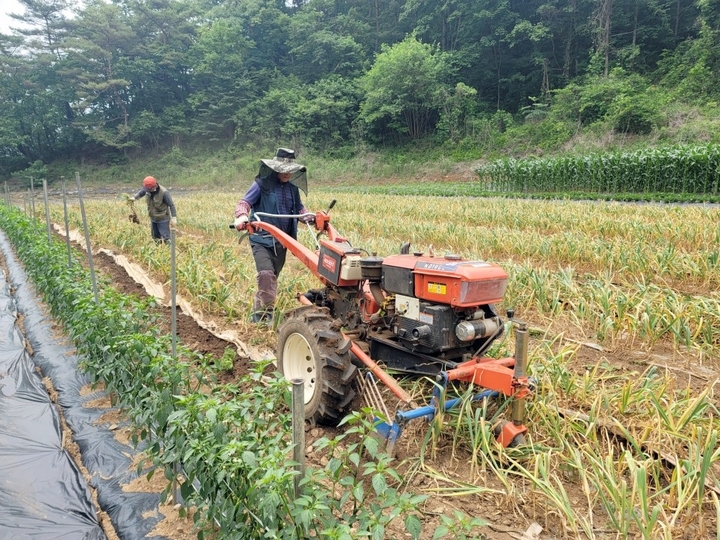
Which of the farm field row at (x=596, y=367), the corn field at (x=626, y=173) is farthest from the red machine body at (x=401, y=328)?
the corn field at (x=626, y=173)

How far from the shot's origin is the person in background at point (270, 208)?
455 centimetres

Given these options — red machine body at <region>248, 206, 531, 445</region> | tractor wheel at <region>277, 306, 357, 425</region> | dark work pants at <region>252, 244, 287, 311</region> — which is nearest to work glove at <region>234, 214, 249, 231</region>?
dark work pants at <region>252, 244, 287, 311</region>

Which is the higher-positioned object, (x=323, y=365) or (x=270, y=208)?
(x=270, y=208)

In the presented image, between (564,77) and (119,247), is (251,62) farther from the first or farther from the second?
(119,247)

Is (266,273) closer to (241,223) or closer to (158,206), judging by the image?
(241,223)

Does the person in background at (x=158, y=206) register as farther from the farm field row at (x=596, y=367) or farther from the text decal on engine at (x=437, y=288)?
the text decal on engine at (x=437, y=288)

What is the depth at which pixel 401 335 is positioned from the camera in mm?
2963

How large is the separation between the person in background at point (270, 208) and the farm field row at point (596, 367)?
326 millimetres

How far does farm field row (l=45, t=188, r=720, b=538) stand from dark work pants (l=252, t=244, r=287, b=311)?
31 centimetres

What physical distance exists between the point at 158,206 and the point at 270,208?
4774 mm

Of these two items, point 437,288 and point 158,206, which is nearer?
point 437,288

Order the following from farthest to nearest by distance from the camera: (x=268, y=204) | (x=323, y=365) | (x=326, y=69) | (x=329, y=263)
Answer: (x=326, y=69), (x=268, y=204), (x=329, y=263), (x=323, y=365)

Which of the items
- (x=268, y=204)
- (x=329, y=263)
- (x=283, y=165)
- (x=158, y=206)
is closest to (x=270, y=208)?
(x=268, y=204)

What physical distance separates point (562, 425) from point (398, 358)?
103 cm
